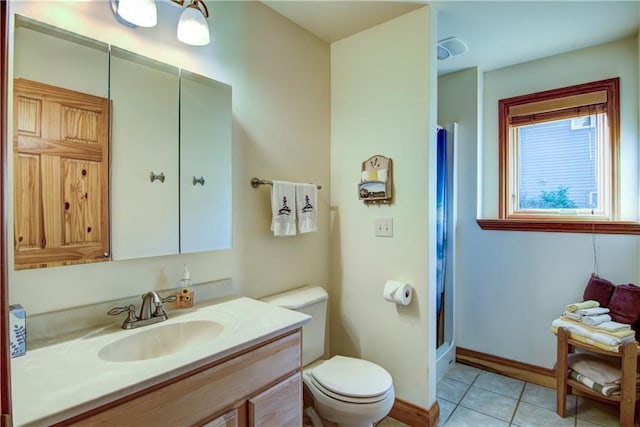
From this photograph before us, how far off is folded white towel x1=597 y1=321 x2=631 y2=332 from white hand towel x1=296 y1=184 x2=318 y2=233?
171cm

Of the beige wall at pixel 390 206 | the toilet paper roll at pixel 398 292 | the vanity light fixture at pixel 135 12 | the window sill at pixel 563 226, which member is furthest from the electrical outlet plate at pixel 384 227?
the vanity light fixture at pixel 135 12

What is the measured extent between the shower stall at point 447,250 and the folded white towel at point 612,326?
37.3 inches

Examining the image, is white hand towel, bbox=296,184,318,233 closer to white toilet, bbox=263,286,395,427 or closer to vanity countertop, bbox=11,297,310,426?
white toilet, bbox=263,286,395,427

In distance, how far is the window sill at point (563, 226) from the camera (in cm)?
205

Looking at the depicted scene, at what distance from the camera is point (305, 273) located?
81.9 inches

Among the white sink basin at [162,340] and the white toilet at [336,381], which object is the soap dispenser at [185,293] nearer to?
the white sink basin at [162,340]

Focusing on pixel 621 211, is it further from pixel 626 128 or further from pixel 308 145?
pixel 308 145

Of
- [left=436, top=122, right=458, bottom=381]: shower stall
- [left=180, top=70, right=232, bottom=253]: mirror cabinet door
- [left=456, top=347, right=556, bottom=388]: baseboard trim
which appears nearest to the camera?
[left=180, top=70, right=232, bottom=253]: mirror cabinet door

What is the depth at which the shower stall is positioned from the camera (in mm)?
2479

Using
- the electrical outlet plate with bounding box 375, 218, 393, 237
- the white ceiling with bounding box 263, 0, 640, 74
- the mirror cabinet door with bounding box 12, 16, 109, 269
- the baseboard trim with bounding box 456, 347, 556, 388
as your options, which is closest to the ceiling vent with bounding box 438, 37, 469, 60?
the white ceiling with bounding box 263, 0, 640, 74

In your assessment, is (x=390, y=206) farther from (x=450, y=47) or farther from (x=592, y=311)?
(x=592, y=311)

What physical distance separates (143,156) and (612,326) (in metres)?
2.53

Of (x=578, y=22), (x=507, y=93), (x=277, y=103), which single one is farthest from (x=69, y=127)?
(x=507, y=93)

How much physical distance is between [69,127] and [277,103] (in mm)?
1055
